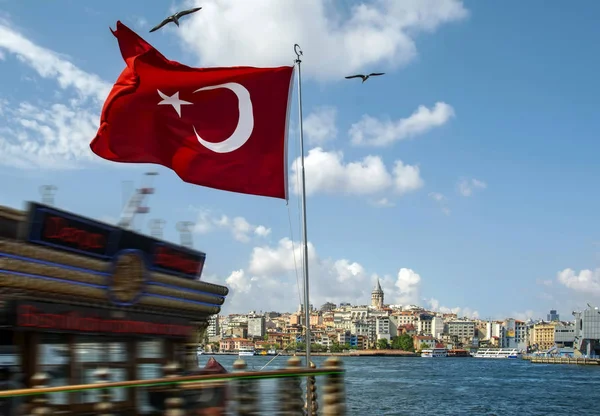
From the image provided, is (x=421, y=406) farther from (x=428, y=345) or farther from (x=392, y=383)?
(x=428, y=345)

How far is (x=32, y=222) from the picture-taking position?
281 inches

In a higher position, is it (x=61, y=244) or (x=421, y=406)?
(x=61, y=244)

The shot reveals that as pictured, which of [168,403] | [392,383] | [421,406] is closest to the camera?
[168,403]

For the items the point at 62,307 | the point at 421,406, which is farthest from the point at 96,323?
the point at 421,406

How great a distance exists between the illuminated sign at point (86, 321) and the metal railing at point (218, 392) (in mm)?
644

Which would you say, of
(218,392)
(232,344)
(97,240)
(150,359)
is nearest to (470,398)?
(150,359)

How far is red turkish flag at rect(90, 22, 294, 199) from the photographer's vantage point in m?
9.75

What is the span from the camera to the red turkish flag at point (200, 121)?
975 centimetres

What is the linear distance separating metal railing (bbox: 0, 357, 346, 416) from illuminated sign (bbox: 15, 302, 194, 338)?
2.11 ft

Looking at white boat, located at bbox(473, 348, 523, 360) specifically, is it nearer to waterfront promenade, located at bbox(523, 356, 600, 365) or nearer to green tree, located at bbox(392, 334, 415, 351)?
green tree, located at bbox(392, 334, 415, 351)

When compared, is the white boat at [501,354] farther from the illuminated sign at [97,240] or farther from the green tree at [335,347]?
the illuminated sign at [97,240]

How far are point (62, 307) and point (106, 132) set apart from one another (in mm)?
2751

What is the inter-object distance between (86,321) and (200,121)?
342 centimetres

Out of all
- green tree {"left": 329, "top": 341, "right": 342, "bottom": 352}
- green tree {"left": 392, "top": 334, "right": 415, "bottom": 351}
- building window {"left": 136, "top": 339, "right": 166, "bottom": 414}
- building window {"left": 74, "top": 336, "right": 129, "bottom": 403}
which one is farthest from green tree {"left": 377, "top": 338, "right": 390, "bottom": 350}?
building window {"left": 74, "top": 336, "right": 129, "bottom": 403}
